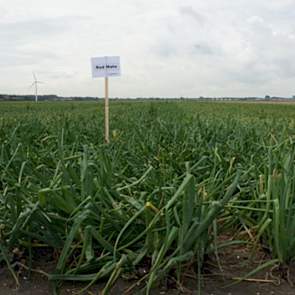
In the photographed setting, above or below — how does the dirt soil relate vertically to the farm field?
below

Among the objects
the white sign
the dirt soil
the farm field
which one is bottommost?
the dirt soil

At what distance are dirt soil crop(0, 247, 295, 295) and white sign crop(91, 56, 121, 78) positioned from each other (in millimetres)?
4280

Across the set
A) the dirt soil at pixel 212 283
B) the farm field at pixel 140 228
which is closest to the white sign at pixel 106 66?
the farm field at pixel 140 228

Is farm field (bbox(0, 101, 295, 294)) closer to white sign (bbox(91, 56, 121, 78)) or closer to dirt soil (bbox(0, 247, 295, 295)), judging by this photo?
dirt soil (bbox(0, 247, 295, 295))

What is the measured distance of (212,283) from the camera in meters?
2.17

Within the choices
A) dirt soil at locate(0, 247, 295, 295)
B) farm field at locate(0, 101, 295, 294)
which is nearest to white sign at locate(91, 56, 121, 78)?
farm field at locate(0, 101, 295, 294)

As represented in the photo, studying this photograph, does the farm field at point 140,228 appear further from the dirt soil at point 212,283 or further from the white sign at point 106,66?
the white sign at point 106,66

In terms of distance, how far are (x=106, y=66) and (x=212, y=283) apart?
181 inches

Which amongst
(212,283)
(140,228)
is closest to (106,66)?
(140,228)

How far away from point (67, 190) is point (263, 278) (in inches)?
43.8

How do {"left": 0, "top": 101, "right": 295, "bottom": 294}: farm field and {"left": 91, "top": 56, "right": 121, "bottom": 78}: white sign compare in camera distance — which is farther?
{"left": 91, "top": 56, "right": 121, "bottom": 78}: white sign

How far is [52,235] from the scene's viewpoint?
2.28 metres

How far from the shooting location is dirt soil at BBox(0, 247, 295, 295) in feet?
6.88

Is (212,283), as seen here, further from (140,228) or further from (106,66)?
(106,66)
